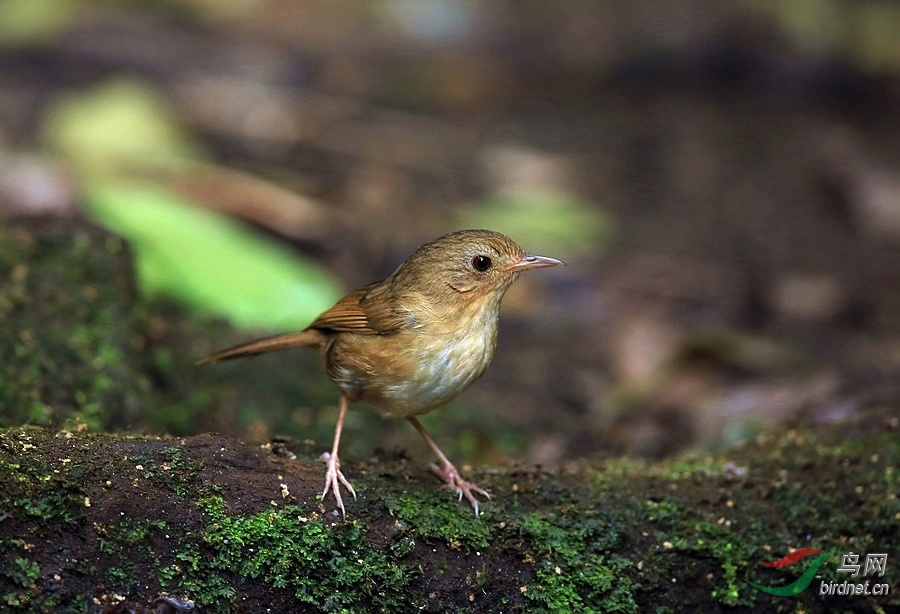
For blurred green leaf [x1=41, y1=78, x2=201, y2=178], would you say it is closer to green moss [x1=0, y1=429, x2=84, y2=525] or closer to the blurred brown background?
the blurred brown background

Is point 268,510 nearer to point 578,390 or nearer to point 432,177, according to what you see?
point 578,390

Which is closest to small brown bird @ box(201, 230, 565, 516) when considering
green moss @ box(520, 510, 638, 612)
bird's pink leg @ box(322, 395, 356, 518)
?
bird's pink leg @ box(322, 395, 356, 518)

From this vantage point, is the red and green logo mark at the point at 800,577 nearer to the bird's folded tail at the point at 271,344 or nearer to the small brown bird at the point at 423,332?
the small brown bird at the point at 423,332

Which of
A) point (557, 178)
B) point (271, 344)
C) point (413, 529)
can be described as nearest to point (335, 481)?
point (413, 529)

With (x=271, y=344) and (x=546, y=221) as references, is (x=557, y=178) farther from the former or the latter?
(x=271, y=344)

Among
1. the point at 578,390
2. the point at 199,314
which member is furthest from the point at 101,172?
the point at 578,390

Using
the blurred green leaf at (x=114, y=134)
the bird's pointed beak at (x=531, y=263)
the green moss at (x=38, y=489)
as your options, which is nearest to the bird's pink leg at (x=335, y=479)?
the green moss at (x=38, y=489)
